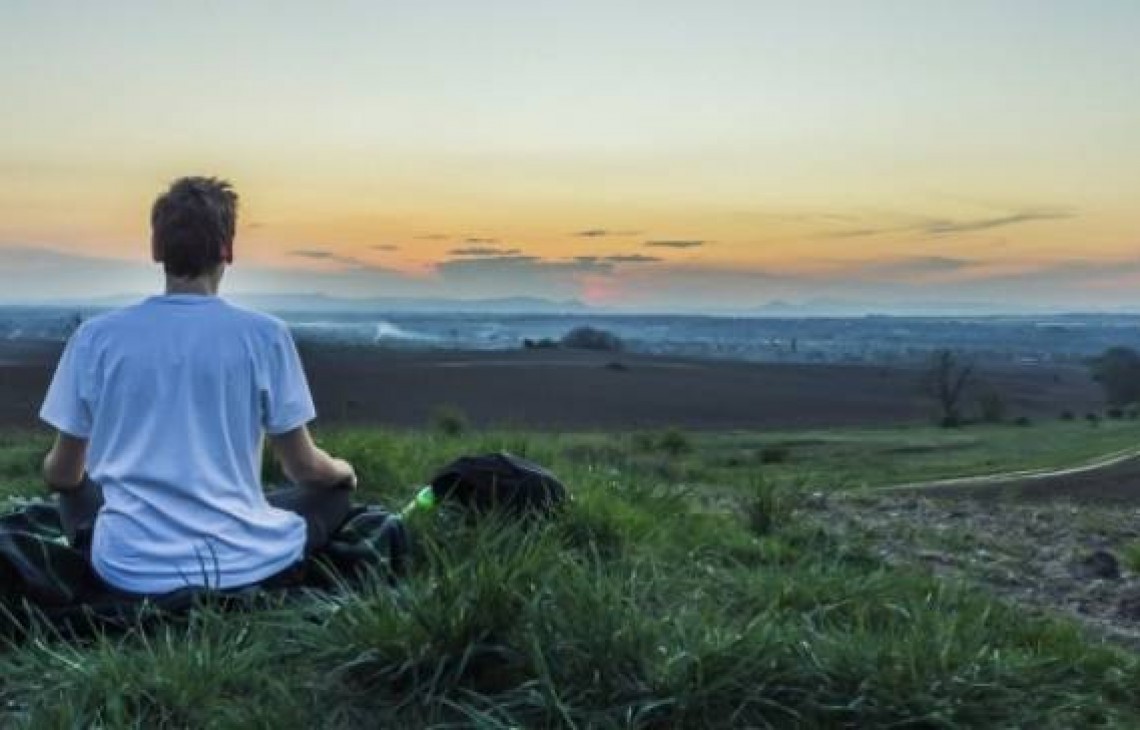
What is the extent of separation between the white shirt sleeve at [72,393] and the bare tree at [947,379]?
43.8 meters

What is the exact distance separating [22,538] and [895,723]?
9.11 feet

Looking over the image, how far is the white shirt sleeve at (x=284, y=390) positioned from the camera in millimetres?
4164

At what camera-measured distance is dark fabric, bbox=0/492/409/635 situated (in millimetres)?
4219

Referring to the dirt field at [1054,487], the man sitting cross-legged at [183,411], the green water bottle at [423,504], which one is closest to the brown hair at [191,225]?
the man sitting cross-legged at [183,411]

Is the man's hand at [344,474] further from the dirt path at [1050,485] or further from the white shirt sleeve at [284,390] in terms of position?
the dirt path at [1050,485]

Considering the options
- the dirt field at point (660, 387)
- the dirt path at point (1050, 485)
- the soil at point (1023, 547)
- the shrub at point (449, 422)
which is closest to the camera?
the soil at point (1023, 547)

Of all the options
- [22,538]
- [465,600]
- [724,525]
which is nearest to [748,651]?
[465,600]

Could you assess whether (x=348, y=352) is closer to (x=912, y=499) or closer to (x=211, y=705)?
(x=912, y=499)

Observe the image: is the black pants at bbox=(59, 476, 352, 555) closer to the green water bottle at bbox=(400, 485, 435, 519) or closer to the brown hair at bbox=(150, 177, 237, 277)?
the green water bottle at bbox=(400, 485, 435, 519)

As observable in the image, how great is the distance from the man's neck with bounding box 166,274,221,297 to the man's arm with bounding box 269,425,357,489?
50 cm

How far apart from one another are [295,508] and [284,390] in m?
0.70

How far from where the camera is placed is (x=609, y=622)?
3703mm

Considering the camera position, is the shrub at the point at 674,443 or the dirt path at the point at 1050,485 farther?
the shrub at the point at 674,443

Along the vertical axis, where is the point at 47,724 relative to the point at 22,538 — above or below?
below
